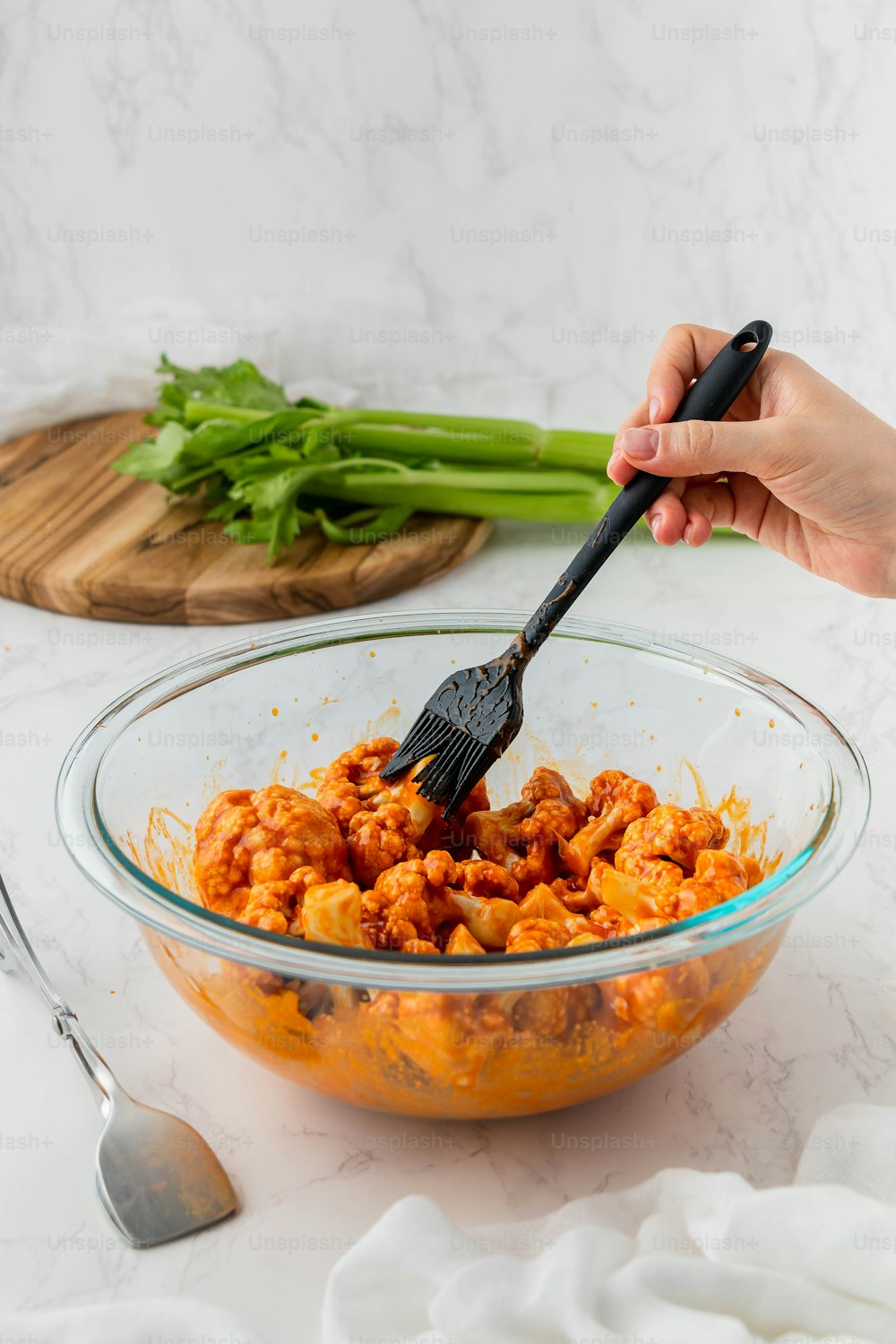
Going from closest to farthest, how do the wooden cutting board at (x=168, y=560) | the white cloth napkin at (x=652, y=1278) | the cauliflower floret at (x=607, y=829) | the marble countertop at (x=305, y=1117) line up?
the white cloth napkin at (x=652, y=1278) < the marble countertop at (x=305, y=1117) < the cauliflower floret at (x=607, y=829) < the wooden cutting board at (x=168, y=560)

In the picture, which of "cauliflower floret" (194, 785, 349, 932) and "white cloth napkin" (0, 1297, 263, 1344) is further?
"cauliflower floret" (194, 785, 349, 932)

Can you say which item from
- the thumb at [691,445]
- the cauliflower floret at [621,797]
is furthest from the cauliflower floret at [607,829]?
the thumb at [691,445]

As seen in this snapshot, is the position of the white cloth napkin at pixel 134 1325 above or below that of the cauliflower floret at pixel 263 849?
below

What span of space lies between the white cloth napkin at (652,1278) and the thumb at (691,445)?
69 cm

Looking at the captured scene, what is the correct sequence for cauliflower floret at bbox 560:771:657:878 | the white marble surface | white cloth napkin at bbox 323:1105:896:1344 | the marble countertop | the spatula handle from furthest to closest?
the white marble surface < cauliflower floret at bbox 560:771:657:878 < the spatula handle < the marble countertop < white cloth napkin at bbox 323:1105:896:1344

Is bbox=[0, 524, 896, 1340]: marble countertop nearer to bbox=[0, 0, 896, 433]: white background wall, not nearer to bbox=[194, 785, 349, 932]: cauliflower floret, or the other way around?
bbox=[194, 785, 349, 932]: cauliflower floret

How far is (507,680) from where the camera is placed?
1323mm

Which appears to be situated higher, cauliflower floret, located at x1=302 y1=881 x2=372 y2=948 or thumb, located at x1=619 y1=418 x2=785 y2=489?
thumb, located at x1=619 y1=418 x2=785 y2=489

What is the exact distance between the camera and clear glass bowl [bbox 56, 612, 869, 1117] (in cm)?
98

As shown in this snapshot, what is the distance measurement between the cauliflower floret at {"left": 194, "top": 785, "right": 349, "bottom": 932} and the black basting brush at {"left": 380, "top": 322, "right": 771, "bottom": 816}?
5.3 inches

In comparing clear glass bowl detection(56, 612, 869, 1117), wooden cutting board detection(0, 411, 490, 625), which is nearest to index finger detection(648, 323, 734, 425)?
clear glass bowl detection(56, 612, 869, 1117)

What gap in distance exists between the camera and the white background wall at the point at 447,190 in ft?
9.06

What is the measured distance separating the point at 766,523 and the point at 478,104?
A: 154 centimetres

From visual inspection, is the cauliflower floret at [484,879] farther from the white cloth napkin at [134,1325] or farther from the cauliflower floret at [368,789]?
the white cloth napkin at [134,1325]
